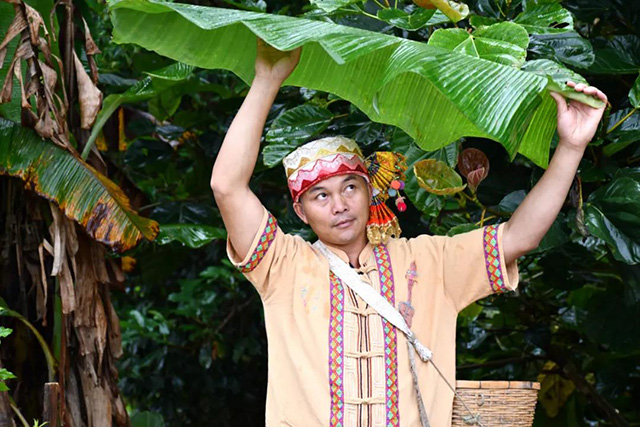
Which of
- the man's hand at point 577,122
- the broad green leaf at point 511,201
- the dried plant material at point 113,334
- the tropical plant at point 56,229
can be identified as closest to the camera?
the man's hand at point 577,122

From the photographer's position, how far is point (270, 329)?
8.24ft

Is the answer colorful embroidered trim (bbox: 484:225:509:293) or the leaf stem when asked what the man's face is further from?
the leaf stem

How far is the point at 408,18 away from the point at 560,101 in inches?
29.0

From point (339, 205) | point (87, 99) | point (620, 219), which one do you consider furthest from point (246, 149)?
point (87, 99)

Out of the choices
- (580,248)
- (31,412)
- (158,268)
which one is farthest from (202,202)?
(580,248)

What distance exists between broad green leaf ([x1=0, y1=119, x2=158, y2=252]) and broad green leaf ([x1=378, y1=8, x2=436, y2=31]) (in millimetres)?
1462

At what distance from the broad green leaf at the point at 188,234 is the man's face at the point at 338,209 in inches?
60.2

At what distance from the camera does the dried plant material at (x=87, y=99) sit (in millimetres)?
3723

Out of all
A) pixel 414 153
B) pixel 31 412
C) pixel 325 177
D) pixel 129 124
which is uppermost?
pixel 129 124

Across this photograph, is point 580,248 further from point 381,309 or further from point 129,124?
point 129,124

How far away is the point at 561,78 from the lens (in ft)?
7.23

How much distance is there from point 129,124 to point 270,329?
8.71 feet

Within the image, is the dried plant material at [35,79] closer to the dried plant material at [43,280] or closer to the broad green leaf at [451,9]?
the dried plant material at [43,280]

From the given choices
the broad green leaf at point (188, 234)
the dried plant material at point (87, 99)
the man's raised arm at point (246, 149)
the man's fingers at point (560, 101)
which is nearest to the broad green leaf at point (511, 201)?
the man's fingers at point (560, 101)
